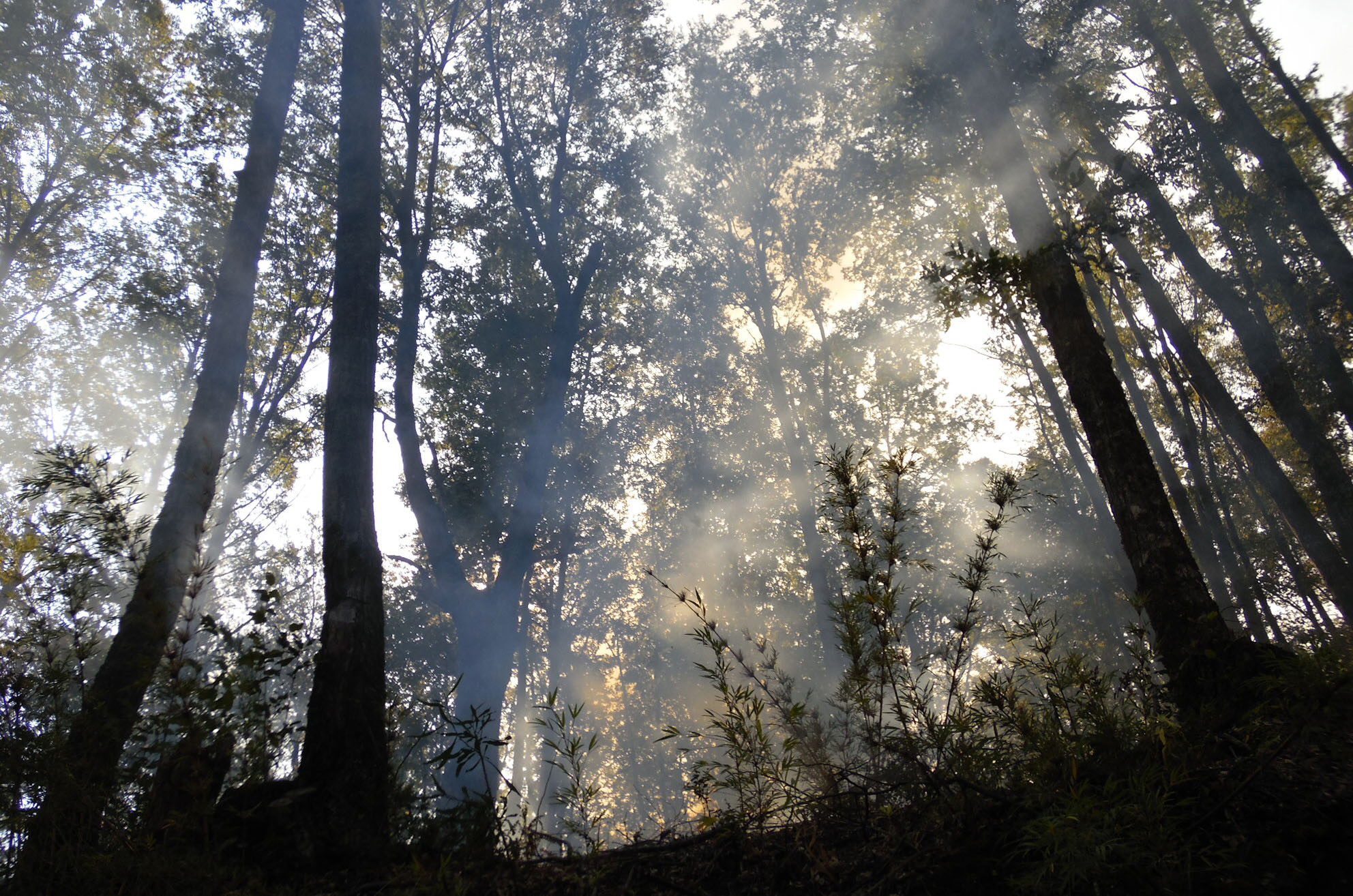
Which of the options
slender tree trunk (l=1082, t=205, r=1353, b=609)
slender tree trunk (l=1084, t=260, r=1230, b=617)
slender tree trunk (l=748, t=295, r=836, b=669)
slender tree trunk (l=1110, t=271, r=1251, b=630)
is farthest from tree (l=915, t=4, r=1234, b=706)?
slender tree trunk (l=748, t=295, r=836, b=669)

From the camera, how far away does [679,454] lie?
69.5ft

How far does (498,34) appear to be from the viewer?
43.7ft

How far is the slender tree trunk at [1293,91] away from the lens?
416 inches

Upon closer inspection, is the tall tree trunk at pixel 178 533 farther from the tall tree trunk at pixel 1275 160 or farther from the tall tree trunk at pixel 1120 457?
the tall tree trunk at pixel 1275 160

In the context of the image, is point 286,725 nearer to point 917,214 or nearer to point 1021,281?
point 1021,281

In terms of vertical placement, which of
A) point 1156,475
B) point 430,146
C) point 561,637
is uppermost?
point 430,146

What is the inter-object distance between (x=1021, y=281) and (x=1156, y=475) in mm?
1747

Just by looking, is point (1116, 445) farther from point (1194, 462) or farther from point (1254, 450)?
point (1194, 462)

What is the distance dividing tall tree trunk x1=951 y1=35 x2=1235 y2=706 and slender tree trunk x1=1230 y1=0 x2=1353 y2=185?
31.1 feet

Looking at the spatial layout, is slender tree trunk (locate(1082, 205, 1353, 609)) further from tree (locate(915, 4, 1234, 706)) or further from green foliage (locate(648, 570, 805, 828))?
green foliage (locate(648, 570, 805, 828))

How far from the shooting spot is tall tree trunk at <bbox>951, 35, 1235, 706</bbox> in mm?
3465

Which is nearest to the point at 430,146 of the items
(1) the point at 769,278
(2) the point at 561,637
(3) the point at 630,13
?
(3) the point at 630,13

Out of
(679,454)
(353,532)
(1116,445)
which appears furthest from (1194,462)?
(353,532)

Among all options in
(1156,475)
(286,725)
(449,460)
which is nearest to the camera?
(286,725)
